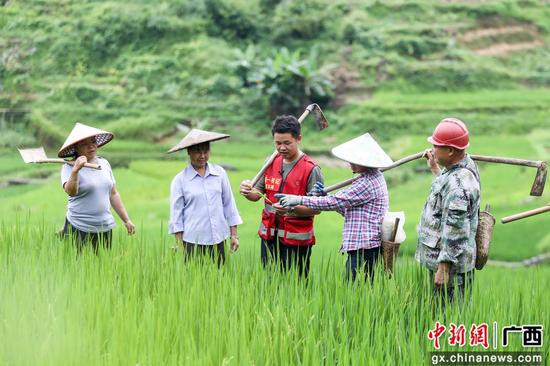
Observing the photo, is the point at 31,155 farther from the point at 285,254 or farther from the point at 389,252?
the point at 389,252

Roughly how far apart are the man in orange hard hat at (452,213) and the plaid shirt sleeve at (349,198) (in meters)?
0.40

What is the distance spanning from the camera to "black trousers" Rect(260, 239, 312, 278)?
434cm

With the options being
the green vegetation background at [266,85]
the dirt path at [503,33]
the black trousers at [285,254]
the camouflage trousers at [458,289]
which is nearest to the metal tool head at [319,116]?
the black trousers at [285,254]

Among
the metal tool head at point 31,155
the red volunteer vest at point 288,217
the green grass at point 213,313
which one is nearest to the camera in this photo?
the green grass at point 213,313

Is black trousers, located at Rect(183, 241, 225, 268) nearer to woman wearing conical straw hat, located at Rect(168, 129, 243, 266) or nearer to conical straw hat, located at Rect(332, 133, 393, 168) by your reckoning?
woman wearing conical straw hat, located at Rect(168, 129, 243, 266)

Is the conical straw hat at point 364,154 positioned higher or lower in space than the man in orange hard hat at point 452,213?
higher

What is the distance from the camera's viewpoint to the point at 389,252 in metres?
4.07

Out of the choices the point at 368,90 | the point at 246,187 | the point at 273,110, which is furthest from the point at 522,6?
the point at 246,187

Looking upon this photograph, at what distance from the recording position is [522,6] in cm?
1478

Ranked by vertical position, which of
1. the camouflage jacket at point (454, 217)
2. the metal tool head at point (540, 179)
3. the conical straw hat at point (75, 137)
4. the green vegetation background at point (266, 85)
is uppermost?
the green vegetation background at point (266, 85)

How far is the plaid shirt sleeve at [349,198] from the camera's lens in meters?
4.03

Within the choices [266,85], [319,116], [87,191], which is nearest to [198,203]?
[87,191]

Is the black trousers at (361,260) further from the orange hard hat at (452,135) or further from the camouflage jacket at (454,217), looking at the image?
the orange hard hat at (452,135)

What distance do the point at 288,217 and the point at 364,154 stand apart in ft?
1.92
